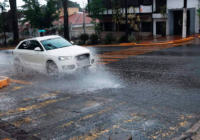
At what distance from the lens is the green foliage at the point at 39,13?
34375 mm

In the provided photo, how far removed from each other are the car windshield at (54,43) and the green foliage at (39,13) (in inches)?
903

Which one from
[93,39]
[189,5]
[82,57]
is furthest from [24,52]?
[189,5]

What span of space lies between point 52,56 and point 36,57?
1.16 m

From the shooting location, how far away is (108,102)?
7.75 metres

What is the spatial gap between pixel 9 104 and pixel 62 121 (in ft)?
8.19

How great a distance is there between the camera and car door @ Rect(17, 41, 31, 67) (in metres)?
12.9

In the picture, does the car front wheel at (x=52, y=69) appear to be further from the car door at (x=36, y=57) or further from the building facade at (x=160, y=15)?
the building facade at (x=160, y=15)

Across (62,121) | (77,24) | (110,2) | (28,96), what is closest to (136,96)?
(62,121)

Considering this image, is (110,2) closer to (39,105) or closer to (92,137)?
(39,105)

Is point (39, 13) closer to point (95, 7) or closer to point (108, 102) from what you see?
point (95, 7)

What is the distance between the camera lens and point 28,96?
9.00m

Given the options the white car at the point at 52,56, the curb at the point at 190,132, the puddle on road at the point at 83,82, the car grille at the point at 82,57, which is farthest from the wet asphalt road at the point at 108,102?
the car grille at the point at 82,57

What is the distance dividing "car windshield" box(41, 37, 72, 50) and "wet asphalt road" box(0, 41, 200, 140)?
1.38 m

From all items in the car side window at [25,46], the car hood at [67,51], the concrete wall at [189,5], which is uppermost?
the concrete wall at [189,5]
